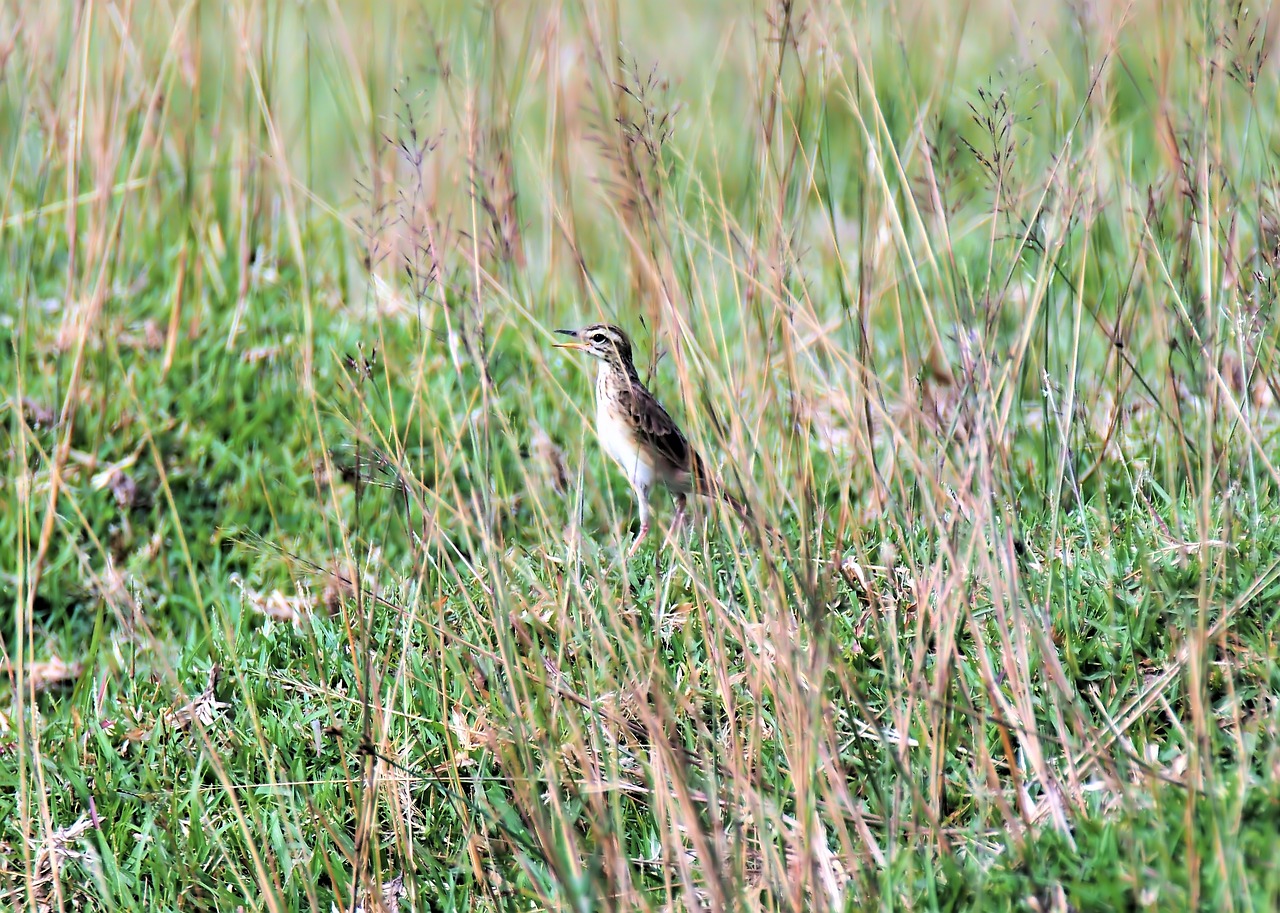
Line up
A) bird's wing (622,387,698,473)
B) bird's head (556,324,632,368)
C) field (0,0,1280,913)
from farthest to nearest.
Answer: bird's wing (622,387,698,473)
bird's head (556,324,632,368)
field (0,0,1280,913)

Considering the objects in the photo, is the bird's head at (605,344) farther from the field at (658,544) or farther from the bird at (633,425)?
the field at (658,544)

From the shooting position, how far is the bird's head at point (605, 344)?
418cm

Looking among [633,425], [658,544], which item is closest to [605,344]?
[633,425]

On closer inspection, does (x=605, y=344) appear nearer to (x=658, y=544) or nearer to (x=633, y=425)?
(x=633, y=425)

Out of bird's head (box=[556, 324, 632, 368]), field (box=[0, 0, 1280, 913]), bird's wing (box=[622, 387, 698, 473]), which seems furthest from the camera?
bird's wing (box=[622, 387, 698, 473])

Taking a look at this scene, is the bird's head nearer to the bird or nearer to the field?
the bird

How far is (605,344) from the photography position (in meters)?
4.27

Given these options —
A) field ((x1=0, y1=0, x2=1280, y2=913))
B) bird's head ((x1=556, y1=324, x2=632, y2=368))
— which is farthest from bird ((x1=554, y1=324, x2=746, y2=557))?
field ((x1=0, y1=0, x2=1280, y2=913))

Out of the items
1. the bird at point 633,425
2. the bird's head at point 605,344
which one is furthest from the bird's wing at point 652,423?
the bird's head at point 605,344

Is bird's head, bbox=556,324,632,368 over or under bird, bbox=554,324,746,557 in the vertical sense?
over

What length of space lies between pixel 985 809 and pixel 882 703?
49 cm

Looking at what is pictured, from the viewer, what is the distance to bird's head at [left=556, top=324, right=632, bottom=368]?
4.18 metres

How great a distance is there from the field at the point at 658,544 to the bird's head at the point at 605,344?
0.26m

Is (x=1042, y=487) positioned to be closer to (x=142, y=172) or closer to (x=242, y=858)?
(x=242, y=858)
